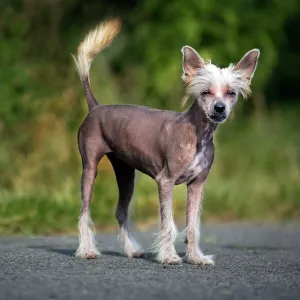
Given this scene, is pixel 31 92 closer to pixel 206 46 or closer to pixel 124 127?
pixel 206 46

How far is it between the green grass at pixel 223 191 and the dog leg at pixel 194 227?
222cm

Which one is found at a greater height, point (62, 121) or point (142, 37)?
point (142, 37)

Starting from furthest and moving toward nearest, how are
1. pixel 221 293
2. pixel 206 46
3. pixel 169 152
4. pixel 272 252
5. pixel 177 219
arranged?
pixel 206 46, pixel 177 219, pixel 272 252, pixel 169 152, pixel 221 293

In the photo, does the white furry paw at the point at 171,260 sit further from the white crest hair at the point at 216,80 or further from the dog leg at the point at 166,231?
the white crest hair at the point at 216,80

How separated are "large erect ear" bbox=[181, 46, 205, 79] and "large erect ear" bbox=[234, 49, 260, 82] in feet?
1.17

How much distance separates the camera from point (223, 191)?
622 inches

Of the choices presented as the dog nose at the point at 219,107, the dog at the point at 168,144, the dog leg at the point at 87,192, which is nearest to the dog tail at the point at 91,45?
the dog at the point at 168,144

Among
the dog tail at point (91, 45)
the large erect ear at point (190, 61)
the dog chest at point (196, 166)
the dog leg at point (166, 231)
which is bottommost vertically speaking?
the dog leg at point (166, 231)

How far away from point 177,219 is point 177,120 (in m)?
5.33

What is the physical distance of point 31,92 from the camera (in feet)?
51.2

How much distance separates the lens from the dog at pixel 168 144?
880 cm

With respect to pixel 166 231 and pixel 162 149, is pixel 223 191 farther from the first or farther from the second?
pixel 166 231

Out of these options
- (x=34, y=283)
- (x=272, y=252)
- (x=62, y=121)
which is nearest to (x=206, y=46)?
(x=62, y=121)

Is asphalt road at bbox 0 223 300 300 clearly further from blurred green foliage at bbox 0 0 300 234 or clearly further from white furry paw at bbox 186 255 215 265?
blurred green foliage at bbox 0 0 300 234
